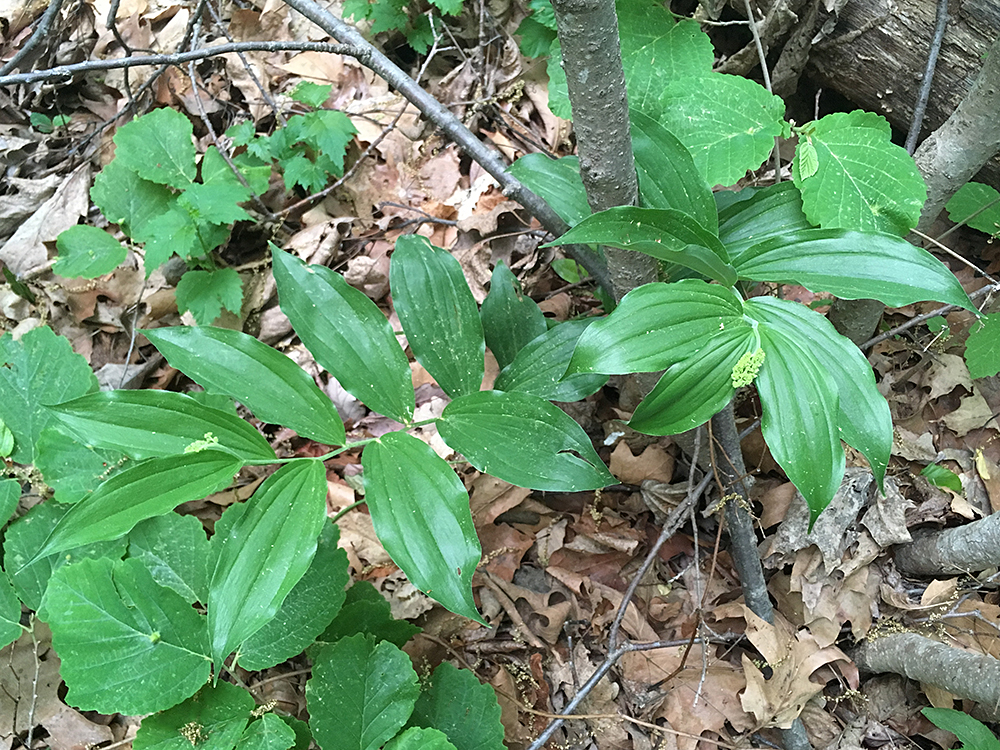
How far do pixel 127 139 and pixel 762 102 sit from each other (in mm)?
1855

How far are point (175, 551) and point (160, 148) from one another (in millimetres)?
1328

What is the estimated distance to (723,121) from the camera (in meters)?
1.23

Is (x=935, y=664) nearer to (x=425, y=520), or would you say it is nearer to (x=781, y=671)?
(x=781, y=671)

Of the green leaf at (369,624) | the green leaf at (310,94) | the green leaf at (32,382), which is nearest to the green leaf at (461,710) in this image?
the green leaf at (369,624)

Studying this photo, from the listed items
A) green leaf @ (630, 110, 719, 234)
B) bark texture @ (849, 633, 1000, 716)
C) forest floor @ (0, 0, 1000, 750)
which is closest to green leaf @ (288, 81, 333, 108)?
forest floor @ (0, 0, 1000, 750)

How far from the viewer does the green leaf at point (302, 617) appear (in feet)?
3.92

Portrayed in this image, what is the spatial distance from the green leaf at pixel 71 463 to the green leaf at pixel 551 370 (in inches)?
36.0

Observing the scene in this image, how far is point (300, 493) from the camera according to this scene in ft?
3.38

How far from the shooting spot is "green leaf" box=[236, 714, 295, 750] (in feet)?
3.61

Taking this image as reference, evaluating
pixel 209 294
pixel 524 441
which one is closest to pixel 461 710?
pixel 524 441

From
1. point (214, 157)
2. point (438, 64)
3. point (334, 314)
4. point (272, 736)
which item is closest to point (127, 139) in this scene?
point (214, 157)

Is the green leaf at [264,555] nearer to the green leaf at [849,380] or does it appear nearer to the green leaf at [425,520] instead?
the green leaf at [425,520]

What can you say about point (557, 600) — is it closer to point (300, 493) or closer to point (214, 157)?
Result: point (300, 493)

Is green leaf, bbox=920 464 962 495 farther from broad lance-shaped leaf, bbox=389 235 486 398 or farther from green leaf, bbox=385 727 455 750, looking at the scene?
green leaf, bbox=385 727 455 750
